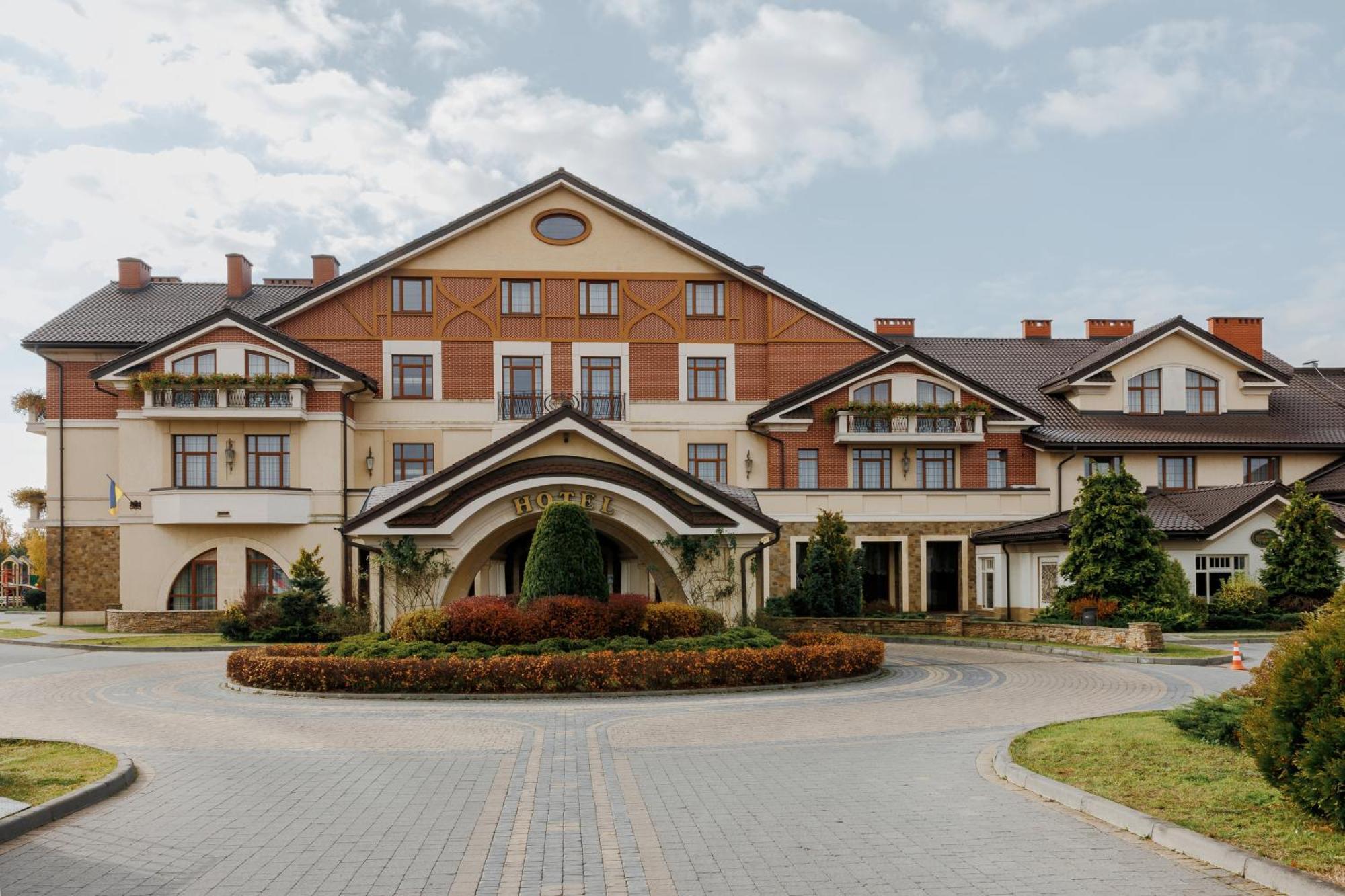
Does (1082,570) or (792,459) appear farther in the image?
(792,459)

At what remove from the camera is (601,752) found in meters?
13.3

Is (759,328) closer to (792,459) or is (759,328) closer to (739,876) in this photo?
(792,459)

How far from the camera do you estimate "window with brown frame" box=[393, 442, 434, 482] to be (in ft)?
129

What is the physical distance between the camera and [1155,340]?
41.8 metres

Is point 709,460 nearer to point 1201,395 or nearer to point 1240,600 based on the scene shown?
point 1240,600

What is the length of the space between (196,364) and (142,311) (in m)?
7.13

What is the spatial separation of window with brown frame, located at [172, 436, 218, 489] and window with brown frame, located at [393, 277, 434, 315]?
7625 mm

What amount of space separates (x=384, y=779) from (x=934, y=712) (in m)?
8.37

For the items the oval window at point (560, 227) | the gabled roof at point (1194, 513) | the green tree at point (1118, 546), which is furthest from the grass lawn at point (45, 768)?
the oval window at point (560, 227)

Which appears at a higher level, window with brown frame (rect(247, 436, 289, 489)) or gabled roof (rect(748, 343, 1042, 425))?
gabled roof (rect(748, 343, 1042, 425))

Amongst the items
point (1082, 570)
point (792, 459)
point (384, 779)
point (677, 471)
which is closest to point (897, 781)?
point (384, 779)

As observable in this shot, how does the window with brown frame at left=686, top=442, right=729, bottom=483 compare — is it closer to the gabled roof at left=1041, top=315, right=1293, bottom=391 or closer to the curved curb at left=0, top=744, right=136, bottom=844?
the gabled roof at left=1041, top=315, right=1293, bottom=391

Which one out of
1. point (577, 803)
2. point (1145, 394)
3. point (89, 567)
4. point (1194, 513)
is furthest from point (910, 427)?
point (577, 803)

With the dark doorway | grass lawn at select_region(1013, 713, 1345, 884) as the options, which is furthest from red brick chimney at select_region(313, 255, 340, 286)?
grass lawn at select_region(1013, 713, 1345, 884)
